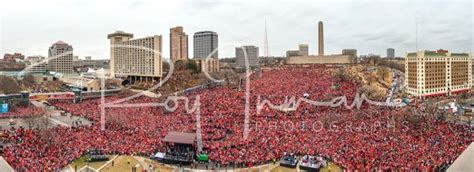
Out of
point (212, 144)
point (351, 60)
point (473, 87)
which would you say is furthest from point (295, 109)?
point (351, 60)

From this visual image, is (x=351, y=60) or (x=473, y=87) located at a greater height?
(x=351, y=60)

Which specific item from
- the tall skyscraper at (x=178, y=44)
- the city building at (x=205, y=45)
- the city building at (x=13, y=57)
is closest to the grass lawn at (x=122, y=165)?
the city building at (x=205, y=45)

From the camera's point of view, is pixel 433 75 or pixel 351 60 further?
pixel 351 60

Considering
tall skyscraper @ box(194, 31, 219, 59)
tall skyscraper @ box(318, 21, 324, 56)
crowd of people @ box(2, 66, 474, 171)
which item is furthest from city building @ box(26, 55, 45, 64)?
crowd of people @ box(2, 66, 474, 171)

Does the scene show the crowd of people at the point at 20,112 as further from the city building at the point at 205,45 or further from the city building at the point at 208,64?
the city building at the point at 205,45

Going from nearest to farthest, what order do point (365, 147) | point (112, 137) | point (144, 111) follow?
point (365, 147)
point (112, 137)
point (144, 111)

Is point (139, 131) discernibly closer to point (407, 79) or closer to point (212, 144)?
point (212, 144)
